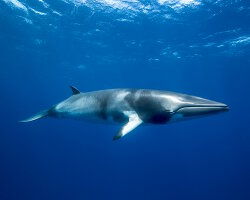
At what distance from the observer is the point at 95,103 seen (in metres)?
8.12

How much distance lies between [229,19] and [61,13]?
16.5m

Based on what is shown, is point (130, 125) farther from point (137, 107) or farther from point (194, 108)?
point (194, 108)

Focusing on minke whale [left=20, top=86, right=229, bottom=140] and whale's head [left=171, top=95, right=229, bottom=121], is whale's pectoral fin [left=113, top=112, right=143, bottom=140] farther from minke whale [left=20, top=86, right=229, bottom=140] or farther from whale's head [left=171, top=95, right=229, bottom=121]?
whale's head [left=171, top=95, right=229, bottom=121]

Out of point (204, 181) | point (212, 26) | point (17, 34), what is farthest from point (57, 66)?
point (204, 181)

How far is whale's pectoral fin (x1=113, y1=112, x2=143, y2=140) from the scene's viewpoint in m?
5.89

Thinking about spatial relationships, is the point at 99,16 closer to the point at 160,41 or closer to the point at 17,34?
the point at 160,41

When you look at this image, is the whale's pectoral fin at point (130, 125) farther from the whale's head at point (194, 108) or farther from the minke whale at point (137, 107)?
the whale's head at point (194, 108)

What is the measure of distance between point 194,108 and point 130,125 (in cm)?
168

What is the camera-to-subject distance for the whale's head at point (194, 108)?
5.96 metres

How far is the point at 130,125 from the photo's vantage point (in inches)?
252

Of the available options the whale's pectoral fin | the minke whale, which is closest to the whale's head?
the minke whale

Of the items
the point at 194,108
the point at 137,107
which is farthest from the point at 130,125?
the point at 194,108

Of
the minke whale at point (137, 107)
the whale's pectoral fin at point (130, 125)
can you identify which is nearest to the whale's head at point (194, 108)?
the minke whale at point (137, 107)

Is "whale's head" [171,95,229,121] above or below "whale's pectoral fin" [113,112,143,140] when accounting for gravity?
above
